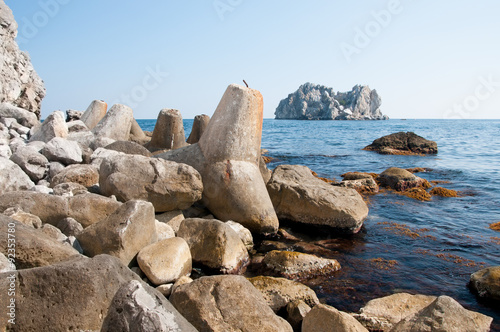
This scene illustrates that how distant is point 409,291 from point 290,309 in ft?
7.17

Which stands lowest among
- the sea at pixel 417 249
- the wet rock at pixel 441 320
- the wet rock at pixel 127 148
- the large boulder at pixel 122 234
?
the sea at pixel 417 249

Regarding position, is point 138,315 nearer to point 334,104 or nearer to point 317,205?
point 317,205

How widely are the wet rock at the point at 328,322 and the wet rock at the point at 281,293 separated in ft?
1.97

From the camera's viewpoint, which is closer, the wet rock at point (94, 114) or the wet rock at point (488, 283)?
the wet rock at point (488, 283)

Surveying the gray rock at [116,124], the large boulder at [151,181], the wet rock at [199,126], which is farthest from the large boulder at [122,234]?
the gray rock at [116,124]

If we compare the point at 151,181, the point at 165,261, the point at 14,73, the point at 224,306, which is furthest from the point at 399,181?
the point at 14,73

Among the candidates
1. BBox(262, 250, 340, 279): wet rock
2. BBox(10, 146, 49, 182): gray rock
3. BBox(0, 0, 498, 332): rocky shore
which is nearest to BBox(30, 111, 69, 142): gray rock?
BBox(0, 0, 498, 332): rocky shore

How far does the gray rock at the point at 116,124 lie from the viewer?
1087 cm

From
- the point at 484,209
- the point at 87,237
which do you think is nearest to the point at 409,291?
the point at 87,237

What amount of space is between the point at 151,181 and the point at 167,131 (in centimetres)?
375

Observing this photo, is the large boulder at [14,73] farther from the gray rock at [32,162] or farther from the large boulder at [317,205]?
the large boulder at [317,205]

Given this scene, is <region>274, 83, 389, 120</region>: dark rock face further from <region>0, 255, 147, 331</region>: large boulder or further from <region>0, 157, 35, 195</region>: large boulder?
<region>0, 255, 147, 331</region>: large boulder

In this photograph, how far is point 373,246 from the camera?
23.3 feet

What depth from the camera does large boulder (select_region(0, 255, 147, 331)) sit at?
2.62 metres
